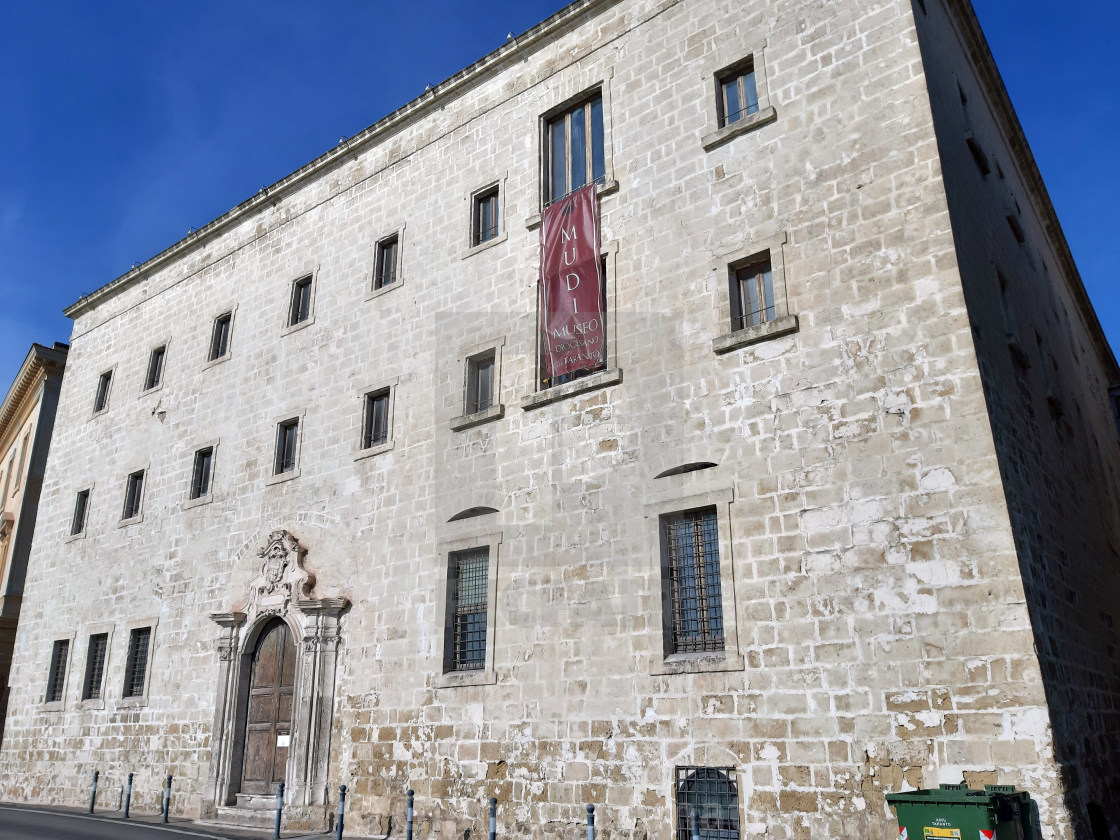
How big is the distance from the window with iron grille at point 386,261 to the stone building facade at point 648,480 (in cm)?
9

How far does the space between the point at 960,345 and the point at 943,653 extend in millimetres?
3406

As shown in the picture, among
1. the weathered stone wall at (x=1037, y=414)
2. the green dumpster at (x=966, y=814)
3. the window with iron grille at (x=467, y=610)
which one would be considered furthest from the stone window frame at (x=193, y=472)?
the weathered stone wall at (x=1037, y=414)

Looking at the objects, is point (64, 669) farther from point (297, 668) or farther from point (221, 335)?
point (297, 668)

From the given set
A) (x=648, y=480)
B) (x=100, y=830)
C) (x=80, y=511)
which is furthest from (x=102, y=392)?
(x=648, y=480)

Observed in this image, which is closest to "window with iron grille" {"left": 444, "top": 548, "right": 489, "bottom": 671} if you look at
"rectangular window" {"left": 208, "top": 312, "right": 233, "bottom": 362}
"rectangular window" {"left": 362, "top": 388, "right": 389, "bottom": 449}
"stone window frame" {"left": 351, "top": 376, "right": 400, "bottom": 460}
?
"stone window frame" {"left": 351, "top": 376, "right": 400, "bottom": 460}

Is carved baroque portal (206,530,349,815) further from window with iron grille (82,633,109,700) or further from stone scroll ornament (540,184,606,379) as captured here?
stone scroll ornament (540,184,606,379)

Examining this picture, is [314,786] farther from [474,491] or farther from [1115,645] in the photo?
[1115,645]

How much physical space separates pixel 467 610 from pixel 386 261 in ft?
24.7

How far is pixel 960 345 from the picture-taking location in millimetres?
10023

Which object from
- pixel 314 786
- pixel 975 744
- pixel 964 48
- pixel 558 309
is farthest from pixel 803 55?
pixel 314 786

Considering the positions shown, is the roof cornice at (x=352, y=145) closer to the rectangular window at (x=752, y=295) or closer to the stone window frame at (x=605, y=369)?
the stone window frame at (x=605, y=369)

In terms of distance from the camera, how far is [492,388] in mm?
14672

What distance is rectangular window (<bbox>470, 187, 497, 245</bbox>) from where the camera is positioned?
16.0m

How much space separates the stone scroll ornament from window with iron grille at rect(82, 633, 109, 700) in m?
13.1
